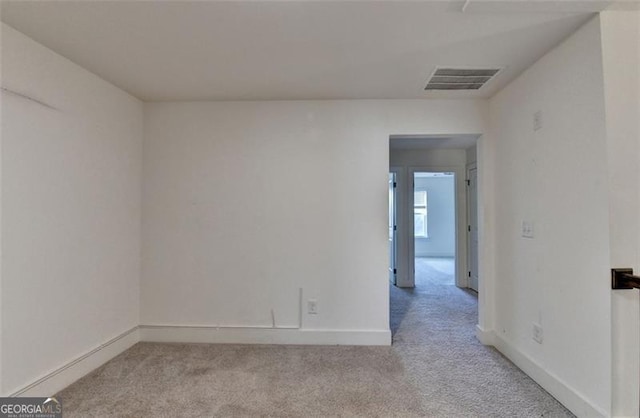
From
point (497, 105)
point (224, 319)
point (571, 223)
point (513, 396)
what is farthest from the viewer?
point (224, 319)

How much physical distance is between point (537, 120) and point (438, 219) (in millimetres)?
7142

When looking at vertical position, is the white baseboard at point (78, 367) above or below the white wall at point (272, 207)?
below

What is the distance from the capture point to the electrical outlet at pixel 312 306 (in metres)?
2.85

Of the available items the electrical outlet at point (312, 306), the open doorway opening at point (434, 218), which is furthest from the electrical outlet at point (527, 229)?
the open doorway opening at point (434, 218)

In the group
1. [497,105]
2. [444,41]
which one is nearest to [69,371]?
[444,41]

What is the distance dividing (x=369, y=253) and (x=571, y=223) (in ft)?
4.98

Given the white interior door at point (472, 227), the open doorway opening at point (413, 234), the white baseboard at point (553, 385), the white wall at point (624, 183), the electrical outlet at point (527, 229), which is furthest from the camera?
the white interior door at point (472, 227)

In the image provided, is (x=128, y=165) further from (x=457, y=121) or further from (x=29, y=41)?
(x=457, y=121)

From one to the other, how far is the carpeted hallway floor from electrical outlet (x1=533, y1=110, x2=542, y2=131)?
1861 millimetres

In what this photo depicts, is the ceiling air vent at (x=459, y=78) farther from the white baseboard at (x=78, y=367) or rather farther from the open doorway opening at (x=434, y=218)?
the open doorway opening at (x=434, y=218)

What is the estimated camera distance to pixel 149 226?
293cm

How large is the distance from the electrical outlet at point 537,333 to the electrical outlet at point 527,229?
65cm

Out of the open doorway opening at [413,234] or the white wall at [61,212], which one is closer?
the white wall at [61,212]

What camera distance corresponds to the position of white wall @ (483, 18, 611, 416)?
5.43 feet
